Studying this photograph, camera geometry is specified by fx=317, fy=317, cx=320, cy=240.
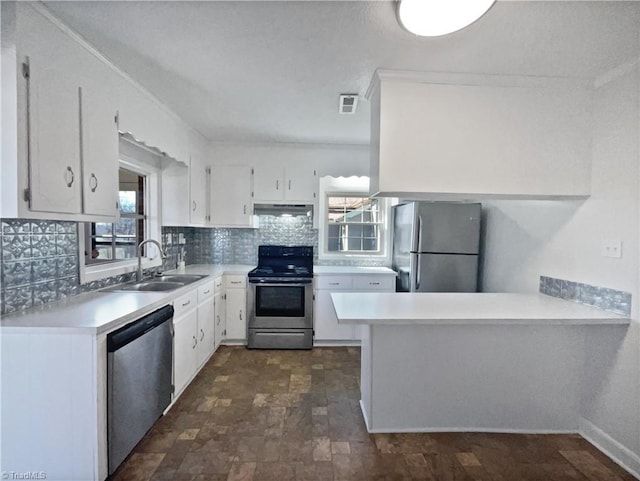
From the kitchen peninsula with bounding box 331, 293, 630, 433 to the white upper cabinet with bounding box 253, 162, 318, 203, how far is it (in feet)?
6.53

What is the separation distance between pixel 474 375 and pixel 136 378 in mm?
2096

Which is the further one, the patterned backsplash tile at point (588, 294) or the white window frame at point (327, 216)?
the white window frame at point (327, 216)

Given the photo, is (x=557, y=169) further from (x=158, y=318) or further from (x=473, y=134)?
(x=158, y=318)

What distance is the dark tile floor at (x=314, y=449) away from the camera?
175cm

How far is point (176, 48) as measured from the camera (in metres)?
1.76

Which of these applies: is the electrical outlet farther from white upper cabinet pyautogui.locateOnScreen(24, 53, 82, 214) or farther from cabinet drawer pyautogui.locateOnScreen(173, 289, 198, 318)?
white upper cabinet pyautogui.locateOnScreen(24, 53, 82, 214)

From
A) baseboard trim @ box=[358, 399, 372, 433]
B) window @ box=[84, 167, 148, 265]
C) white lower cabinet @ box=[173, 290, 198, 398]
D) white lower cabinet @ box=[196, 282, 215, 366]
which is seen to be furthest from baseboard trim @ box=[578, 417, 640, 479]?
window @ box=[84, 167, 148, 265]

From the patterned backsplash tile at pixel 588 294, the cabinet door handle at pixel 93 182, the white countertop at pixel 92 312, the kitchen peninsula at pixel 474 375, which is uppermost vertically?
the cabinet door handle at pixel 93 182

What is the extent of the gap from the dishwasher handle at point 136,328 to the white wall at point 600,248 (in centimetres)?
279

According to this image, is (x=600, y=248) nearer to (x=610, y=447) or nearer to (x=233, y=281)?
(x=610, y=447)

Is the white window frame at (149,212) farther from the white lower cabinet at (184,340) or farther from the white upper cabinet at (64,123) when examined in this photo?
the white upper cabinet at (64,123)

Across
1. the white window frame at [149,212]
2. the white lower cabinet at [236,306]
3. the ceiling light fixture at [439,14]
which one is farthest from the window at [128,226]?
the ceiling light fixture at [439,14]

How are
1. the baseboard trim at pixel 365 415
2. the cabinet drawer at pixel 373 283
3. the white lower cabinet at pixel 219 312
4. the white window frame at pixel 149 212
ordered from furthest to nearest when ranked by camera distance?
the cabinet drawer at pixel 373 283 → the white lower cabinet at pixel 219 312 → the white window frame at pixel 149 212 → the baseboard trim at pixel 365 415

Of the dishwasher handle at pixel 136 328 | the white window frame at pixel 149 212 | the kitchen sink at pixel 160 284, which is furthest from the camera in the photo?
the white window frame at pixel 149 212
